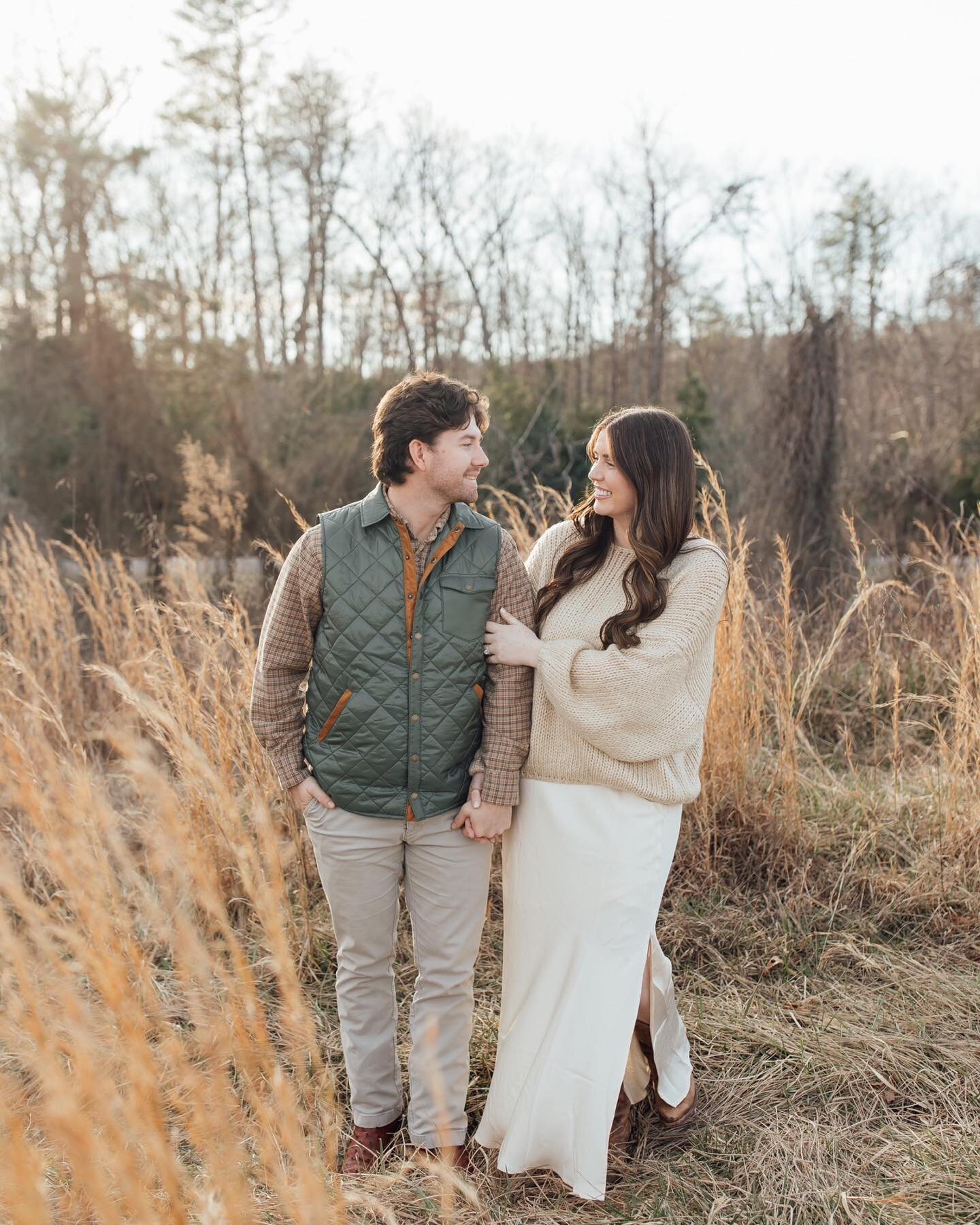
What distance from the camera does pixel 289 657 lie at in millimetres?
2293

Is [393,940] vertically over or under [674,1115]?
over

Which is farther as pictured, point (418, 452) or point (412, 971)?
point (412, 971)

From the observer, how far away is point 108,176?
13.4 metres

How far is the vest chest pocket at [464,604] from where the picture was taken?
2211mm

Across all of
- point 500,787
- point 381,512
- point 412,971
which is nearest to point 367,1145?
point 412,971

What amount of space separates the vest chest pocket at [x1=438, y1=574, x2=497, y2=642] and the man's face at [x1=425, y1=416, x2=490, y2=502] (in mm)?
194

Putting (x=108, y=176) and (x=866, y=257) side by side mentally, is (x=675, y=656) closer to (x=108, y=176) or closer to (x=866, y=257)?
(x=108, y=176)

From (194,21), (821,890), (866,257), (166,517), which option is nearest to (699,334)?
(866,257)

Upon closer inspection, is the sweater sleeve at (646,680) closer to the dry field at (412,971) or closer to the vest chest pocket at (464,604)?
the vest chest pocket at (464,604)

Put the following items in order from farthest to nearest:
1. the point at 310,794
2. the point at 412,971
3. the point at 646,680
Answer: the point at 412,971, the point at 310,794, the point at 646,680

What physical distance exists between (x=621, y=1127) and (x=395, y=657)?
49.8 inches

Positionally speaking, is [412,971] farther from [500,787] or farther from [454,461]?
[454,461]

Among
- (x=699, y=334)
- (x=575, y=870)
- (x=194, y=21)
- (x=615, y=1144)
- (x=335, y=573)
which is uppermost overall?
(x=194, y=21)

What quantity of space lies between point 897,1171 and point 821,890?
121 cm
